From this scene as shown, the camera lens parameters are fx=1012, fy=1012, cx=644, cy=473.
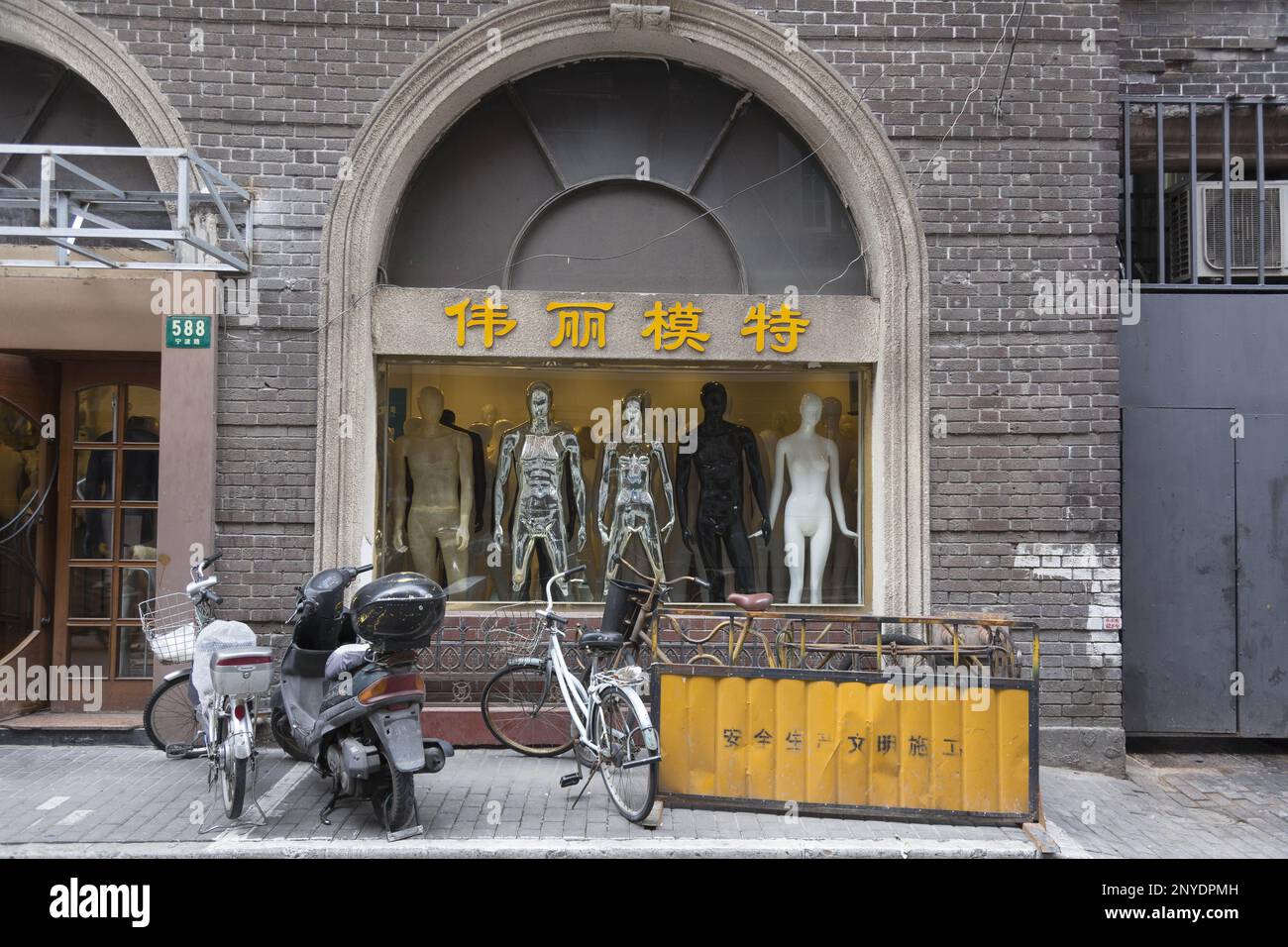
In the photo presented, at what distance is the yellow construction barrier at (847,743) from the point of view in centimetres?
572

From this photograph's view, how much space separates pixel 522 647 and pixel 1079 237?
527 centimetres

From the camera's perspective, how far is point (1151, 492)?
792 cm

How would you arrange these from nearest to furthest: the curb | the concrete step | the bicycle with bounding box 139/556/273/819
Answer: the curb < the bicycle with bounding box 139/556/273/819 < the concrete step

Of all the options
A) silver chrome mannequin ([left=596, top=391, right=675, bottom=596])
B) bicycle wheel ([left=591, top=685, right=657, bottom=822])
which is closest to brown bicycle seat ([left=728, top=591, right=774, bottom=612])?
bicycle wheel ([left=591, top=685, right=657, bottom=822])

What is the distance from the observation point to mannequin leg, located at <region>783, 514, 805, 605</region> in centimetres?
823

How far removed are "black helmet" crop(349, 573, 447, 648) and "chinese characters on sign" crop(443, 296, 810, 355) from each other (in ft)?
9.35

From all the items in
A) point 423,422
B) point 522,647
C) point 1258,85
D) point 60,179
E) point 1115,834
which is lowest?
point 1115,834

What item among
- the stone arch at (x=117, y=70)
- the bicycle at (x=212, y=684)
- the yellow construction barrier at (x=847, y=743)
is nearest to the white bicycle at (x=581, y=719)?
the yellow construction barrier at (x=847, y=743)

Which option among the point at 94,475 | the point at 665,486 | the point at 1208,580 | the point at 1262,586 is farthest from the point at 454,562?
the point at 1262,586

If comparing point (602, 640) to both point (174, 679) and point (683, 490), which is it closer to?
point (683, 490)

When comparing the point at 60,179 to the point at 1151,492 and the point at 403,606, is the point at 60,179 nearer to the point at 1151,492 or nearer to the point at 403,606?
the point at 403,606

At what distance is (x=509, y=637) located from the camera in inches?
305

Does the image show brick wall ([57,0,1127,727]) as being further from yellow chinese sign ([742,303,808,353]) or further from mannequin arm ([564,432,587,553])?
mannequin arm ([564,432,587,553])

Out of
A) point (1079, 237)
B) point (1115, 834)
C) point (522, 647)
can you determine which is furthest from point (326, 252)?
point (1115, 834)
